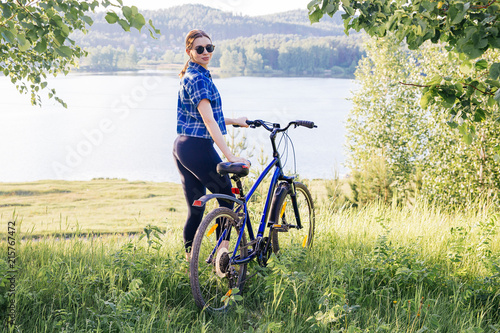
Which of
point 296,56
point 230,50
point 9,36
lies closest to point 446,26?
point 9,36

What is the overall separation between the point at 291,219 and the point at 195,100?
5.73 ft

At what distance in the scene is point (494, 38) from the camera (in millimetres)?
2613

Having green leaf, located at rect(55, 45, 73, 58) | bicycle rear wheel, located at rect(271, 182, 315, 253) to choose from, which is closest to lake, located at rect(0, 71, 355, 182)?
bicycle rear wheel, located at rect(271, 182, 315, 253)

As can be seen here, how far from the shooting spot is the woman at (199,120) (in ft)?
11.0

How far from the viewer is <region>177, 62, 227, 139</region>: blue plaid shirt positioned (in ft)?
11.0

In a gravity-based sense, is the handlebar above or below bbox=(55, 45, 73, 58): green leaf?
below

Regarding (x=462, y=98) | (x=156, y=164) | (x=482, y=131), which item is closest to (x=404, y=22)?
(x=462, y=98)

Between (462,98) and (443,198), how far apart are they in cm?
627

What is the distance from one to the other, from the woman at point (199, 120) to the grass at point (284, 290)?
61 centimetres

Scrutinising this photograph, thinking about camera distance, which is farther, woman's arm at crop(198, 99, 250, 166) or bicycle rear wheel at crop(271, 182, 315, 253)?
bicycle rear wheel at crop(271, 182, 315, 253)

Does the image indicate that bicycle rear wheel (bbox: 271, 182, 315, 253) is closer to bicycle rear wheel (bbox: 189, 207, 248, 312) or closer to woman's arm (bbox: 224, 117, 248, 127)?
bicycle rear wheel (bbox: 189, 207, 248, 312)

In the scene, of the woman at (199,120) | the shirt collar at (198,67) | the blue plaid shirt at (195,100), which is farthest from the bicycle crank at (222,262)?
the shirt collar at (198,67)

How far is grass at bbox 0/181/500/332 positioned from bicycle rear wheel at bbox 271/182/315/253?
17 centimetres

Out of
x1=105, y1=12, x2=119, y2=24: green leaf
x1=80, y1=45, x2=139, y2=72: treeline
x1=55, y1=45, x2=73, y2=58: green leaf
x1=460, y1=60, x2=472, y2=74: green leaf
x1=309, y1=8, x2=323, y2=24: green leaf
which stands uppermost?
x1=80, y1=45, x2=139, y2=72: treeline
